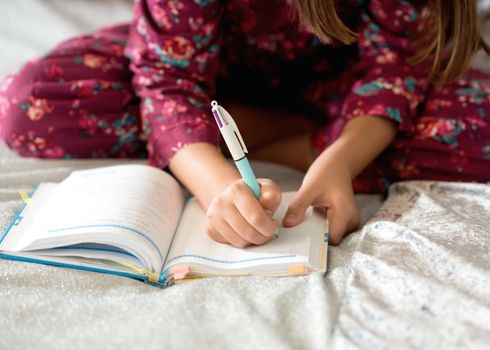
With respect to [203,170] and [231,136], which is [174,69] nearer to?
[203,170]

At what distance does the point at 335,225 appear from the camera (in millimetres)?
735

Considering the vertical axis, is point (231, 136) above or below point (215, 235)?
above

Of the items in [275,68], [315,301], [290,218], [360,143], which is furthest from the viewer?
[275,68]

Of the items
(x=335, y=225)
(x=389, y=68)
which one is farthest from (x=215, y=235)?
(x=389, y=68)

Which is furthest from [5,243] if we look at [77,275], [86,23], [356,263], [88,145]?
[86,23]

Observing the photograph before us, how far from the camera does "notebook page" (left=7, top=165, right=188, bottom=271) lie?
0.68 meters

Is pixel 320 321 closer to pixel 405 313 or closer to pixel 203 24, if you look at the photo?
pixel 405 313

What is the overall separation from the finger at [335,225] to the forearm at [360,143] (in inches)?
3.1

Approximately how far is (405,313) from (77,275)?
330 millimetres

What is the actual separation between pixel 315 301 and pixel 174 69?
420mm

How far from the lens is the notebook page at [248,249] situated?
0.67 m

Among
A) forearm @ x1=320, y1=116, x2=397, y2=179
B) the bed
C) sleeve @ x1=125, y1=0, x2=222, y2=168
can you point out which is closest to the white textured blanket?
the bed

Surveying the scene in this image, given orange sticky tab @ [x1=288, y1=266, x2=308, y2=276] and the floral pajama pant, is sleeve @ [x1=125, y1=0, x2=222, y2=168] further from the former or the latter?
orange sticky tab @ [x1=288, y1=266, x2=308, y2=276]

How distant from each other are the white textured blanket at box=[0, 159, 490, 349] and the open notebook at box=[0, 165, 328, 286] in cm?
2
